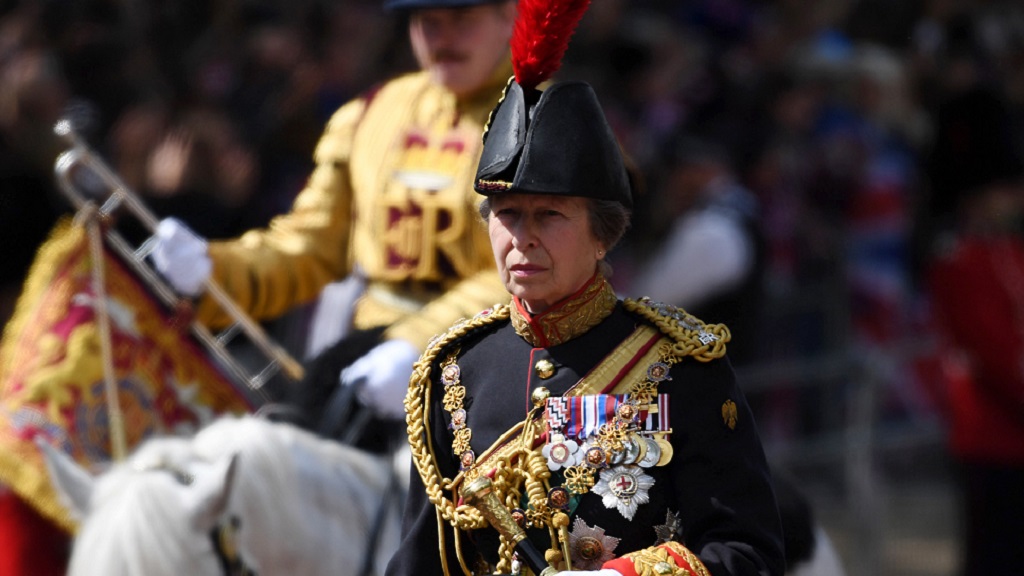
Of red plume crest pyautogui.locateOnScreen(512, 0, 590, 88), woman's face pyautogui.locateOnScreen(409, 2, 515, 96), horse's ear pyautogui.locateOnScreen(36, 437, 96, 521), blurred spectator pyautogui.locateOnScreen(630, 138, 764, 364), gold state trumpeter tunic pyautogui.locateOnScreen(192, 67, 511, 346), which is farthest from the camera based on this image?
blurred spectator pyautogui.locateOnScreen(630, 138, 764, 364)

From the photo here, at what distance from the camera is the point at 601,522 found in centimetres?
295

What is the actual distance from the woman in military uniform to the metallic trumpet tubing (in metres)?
2.20

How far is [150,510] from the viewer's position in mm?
4109

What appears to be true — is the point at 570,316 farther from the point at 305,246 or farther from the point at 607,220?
the point at 305,246

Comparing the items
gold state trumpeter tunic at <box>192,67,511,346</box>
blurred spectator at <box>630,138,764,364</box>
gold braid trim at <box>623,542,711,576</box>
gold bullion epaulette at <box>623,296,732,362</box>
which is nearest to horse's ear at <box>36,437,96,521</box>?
gold state trumpeter tunic at <box>192,67,511,346</box>

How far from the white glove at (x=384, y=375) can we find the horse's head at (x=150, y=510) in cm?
49

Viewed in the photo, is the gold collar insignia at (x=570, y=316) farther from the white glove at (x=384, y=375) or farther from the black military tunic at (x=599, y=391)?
the white glove at (x=384, y=375)

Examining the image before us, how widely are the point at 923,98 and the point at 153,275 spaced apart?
760cm

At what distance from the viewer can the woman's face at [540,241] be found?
2.96 m

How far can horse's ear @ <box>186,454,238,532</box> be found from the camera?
418 cm

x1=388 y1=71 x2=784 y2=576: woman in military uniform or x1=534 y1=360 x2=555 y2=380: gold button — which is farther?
x1=534 y1=360 x2=555 y2=380: gold button

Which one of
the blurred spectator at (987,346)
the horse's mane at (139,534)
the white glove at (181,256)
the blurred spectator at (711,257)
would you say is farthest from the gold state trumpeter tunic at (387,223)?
the blurred spectator at (987,346)

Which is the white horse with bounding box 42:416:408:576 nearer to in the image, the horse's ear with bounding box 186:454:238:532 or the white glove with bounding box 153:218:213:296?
the horse's ear with bounding box 186:454:238:532

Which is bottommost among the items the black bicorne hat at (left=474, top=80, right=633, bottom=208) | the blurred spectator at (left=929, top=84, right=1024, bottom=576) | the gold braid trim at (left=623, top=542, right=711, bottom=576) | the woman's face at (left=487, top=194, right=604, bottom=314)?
the blurred spectator at (left=929, top=84, right=1024, bottom=576)
